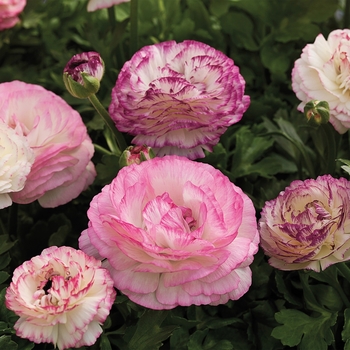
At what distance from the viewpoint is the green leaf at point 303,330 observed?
54cm

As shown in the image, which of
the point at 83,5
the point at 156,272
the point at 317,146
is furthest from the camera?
the point at 83,5

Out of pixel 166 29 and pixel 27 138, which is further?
pixel 166 29

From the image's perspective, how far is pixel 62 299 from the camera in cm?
41

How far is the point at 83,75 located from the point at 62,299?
20cm

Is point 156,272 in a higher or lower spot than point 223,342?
higher

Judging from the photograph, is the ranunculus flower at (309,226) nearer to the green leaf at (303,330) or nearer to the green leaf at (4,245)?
the green leaf at (303,330)

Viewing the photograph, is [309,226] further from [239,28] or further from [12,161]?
[239,28]

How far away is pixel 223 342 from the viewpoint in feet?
1.81

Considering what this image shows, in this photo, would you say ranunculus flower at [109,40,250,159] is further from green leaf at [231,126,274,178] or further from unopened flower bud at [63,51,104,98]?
green leaf at [231,126,274,178]

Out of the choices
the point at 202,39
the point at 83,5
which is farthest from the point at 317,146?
the point at 83,5

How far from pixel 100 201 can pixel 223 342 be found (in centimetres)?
19

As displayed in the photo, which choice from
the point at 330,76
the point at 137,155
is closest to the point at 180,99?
the point at 137,155

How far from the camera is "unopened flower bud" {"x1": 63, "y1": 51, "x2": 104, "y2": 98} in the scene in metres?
0.51

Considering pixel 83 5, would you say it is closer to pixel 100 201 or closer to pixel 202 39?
pixel 202 39
